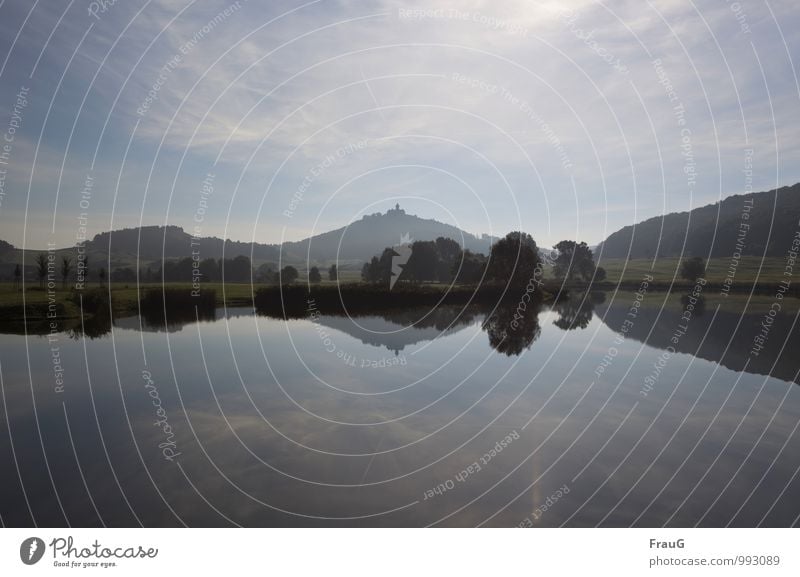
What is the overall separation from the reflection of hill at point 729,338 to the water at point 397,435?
1.64ft

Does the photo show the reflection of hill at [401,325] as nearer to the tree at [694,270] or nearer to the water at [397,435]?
the water at [397,435]

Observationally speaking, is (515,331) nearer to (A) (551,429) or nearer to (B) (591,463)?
(A) (551,429)

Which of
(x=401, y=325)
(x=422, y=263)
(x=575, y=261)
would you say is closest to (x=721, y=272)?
(x=575, y=261)

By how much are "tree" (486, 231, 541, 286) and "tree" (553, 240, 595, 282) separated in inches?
2003

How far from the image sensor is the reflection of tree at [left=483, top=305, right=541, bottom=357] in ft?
122

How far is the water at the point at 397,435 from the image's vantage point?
13102 millimetres

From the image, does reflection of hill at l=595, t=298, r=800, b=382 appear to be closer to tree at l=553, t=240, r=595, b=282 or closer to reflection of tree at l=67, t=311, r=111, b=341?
reflection of tree at l=67, t=311, r=111, b=341

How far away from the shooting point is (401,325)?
49.3 meters

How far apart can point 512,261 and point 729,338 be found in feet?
Result: 140

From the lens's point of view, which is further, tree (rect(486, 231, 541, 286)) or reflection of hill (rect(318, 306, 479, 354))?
tree (rect(486, 231, 541, 286))

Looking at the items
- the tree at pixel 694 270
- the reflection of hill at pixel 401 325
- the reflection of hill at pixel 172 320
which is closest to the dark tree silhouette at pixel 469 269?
the reflection of hill at pixel 401 325
